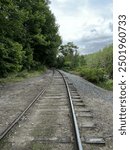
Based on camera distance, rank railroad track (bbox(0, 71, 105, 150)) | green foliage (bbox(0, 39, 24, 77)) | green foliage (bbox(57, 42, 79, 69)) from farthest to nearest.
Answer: green foliage (bbox(57, 42, 79, 69)), green foliage (bbox(0, 39, 24, 77)), railroad track (bbox(0, 71, 105, 150))

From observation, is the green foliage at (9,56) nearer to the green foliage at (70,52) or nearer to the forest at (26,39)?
the forest at (26,39)

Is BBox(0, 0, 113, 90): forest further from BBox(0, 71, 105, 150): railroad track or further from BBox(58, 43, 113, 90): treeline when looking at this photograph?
BBox(0, 71, 105, 150): railroad track

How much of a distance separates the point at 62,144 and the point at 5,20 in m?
15.3

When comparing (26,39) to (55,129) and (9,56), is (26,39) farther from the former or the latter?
(55,129)

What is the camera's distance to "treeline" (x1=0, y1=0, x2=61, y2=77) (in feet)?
71.1

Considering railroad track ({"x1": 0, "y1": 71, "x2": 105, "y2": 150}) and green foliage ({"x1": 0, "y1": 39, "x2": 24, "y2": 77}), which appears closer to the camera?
railroad track ({"x1": 0, "y1": 71, "x2": 105, "y2": 150})

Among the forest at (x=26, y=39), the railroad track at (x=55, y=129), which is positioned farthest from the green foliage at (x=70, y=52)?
the railroad track at (x=55, y=129)

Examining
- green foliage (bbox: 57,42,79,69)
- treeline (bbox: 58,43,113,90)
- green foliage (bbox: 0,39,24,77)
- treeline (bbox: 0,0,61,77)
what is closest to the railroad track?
green foliage (bbox: 0,39,24,77)

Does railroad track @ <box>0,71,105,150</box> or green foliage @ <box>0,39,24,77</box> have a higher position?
green foliage @ <box>0,39,24,77</box>

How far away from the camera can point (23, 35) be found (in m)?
38.2

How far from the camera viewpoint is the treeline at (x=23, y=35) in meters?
21.7

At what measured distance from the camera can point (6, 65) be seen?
904 inches

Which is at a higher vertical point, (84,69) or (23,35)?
(23,35)

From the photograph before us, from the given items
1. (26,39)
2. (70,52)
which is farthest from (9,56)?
(70,52)
